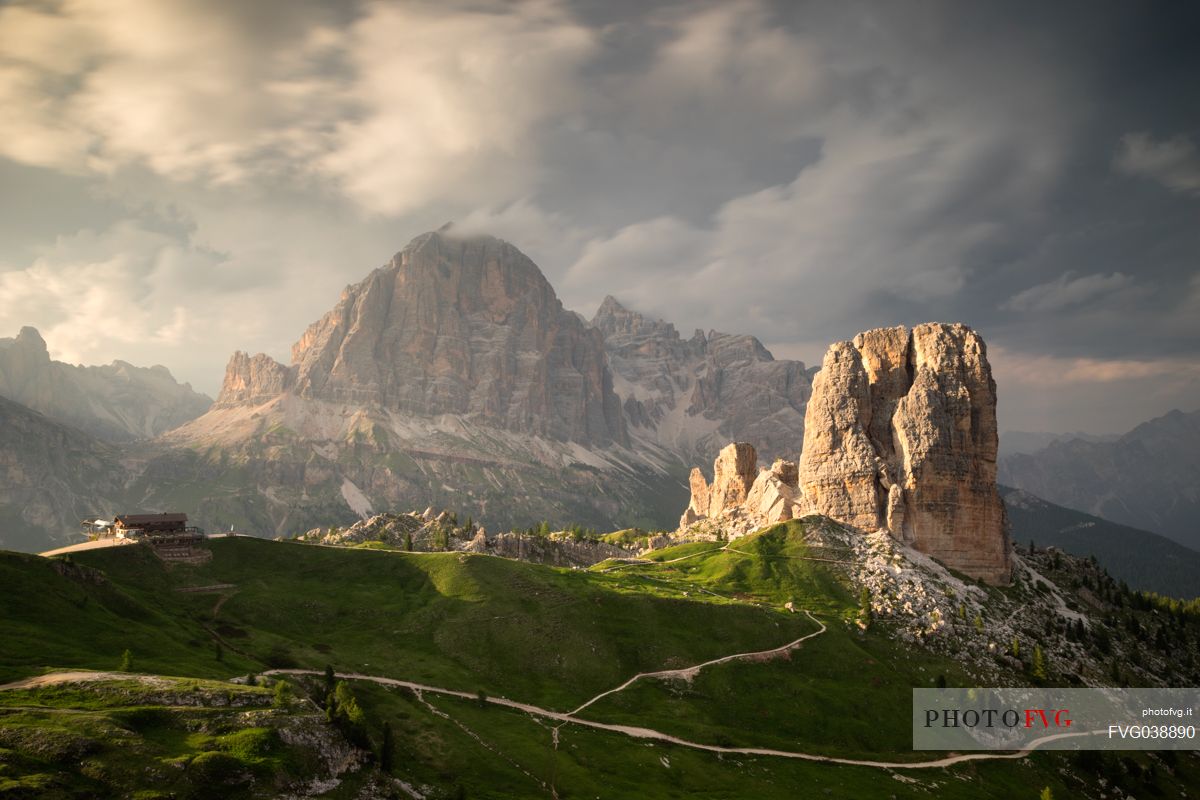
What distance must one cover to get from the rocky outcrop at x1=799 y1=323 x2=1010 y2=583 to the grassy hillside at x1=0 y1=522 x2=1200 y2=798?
25200 millimetres

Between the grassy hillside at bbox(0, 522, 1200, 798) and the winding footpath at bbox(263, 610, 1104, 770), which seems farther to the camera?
the winding footpath at bbox(263, 610, 1104, 770)

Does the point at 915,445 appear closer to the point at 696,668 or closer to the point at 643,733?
the point at 696,668

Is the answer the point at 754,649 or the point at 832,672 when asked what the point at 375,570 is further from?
the point at 832,672

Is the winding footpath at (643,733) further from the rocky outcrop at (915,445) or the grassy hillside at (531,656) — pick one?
the rocky outcrop at (915,445)

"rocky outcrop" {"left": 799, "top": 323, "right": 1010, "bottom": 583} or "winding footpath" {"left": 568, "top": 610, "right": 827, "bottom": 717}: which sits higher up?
"rocky outcrop" {"left": 799, "top": 323, "right": 1010, "bottom": 583}

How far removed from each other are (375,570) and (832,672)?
310 feet


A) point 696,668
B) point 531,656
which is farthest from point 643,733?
point 531,656

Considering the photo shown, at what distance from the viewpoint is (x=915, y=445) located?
565ft

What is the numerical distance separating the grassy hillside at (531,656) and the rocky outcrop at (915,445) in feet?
82.7

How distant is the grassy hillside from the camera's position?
83.3 meters

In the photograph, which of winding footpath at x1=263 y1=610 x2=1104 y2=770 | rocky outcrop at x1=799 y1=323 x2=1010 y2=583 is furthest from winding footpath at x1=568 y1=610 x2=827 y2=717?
rocky outcrop at x1=799 y1=323 x2=1010 y2=583

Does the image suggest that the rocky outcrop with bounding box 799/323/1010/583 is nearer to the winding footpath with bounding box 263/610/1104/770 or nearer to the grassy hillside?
the grassy hillside

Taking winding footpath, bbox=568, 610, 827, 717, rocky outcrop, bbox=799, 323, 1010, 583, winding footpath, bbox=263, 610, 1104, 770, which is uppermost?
rocky outcrop, bbox=799, 323, 1010, 583

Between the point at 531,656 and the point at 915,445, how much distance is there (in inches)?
4299
